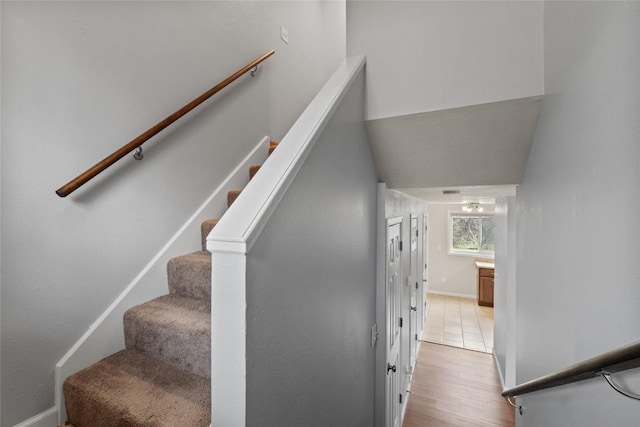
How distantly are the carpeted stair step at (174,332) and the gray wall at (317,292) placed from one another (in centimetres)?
45

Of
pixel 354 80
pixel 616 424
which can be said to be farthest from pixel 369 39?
pixel 616 424

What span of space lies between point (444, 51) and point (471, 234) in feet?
20.7

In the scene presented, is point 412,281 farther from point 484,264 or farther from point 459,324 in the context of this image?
point 484,264

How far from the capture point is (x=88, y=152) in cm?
128

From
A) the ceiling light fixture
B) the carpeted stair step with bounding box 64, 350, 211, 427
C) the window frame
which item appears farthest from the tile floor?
the carpeted stair step with bounding box 64, 350, 211, 427

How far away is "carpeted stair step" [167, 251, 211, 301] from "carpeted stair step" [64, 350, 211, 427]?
0.36 metres

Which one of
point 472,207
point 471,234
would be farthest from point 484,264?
point 472,207

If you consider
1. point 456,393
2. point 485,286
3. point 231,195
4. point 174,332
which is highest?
point 231,195

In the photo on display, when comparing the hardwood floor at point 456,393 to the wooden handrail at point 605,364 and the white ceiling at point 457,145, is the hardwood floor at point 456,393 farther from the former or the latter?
the wooden handrail at point 605,364

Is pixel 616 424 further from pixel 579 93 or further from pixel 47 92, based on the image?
pixel 47 92

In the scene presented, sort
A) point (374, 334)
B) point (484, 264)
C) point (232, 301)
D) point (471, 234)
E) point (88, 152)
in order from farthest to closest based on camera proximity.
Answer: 1. point (471, 234)
2. point (484, 264)
3. point (374, 334)
4. point (88, 152)
5. point (232, 301)

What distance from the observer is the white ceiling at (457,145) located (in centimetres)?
136

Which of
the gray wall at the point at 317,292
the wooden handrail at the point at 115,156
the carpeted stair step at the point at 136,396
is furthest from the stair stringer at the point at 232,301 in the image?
the wooden handrail at the point at 115,156

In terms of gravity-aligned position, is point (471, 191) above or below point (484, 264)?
above
